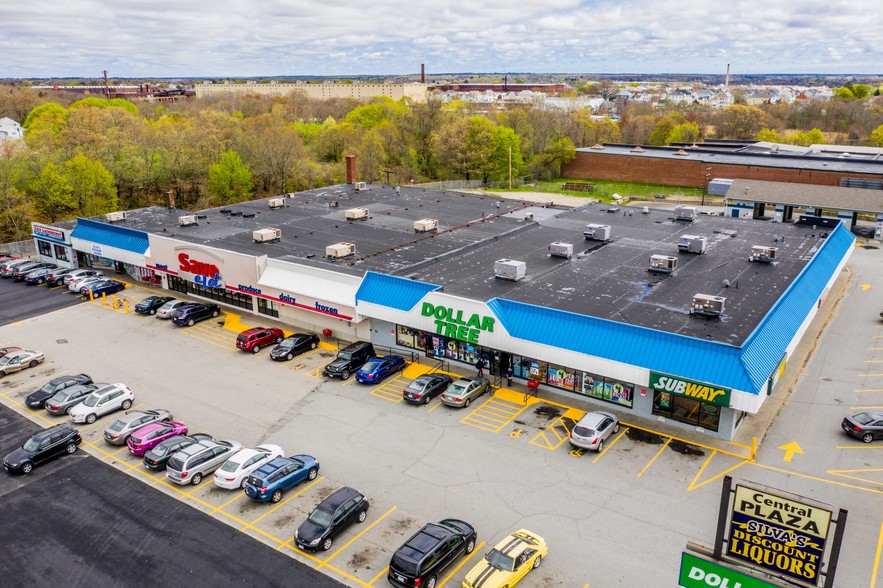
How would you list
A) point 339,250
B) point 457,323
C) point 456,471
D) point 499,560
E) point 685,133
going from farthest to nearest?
point 685,133 < point 339,250 < point 457,323 < point 456,471 < point 499,560

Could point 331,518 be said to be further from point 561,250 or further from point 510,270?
point 561,250

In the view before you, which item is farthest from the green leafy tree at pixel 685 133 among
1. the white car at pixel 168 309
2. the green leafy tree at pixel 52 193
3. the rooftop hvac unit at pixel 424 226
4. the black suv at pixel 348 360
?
the white car at pixel 168 309

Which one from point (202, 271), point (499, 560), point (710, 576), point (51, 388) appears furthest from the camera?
point (202, 271)

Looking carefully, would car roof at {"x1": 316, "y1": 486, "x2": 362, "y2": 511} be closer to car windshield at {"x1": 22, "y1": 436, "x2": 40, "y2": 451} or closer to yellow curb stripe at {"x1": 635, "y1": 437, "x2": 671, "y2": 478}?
yellow curb stripe at {"x1": 635, "y1": 437, "x2": 671, "y2": 478}

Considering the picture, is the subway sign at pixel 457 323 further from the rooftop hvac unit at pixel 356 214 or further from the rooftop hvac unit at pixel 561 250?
A: the rooftop hvac unit at pixel 356 214

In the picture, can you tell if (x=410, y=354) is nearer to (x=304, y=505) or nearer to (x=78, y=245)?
(x=304, y=505)

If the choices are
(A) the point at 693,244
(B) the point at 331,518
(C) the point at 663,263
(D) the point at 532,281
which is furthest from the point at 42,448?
(A) the point at 693,244

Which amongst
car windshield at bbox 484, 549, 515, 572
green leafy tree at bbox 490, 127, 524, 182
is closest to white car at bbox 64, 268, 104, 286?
car windshield at bbox 484, 549, 515, 572
